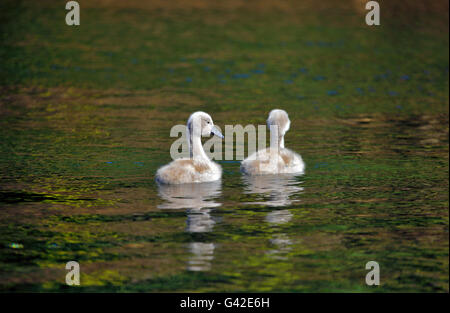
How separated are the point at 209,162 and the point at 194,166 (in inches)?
11.3

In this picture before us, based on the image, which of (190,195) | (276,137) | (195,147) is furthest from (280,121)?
(190,195)

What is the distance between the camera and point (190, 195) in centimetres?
1288

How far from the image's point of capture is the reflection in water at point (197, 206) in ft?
32.0

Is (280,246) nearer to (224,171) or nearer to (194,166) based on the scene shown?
(194,166)

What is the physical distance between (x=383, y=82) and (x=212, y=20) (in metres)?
14.2

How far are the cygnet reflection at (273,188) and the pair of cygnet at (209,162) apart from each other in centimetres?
17

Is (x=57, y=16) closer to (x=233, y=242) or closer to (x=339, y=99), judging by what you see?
(x=339, y=99)

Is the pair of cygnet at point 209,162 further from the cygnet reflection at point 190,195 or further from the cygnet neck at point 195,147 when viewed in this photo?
the cygnet reflection at point 190,195

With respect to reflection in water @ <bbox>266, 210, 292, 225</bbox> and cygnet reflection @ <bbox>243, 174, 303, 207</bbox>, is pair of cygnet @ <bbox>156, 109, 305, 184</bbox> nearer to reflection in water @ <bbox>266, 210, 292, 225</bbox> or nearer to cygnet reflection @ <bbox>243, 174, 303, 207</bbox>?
cygnet reflection @ <bbox>243, 174, 303, 207</bbox>

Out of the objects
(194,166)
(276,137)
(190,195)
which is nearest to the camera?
(190,195)

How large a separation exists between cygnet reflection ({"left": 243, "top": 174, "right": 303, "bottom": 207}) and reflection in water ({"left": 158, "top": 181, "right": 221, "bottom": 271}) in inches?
22.5

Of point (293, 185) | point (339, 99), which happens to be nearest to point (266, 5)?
point (339, 99)

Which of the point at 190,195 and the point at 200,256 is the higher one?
the point at 190,195

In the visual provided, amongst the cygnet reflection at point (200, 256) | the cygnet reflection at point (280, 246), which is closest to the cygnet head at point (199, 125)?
the cygnet reflection at point (280, 246)
